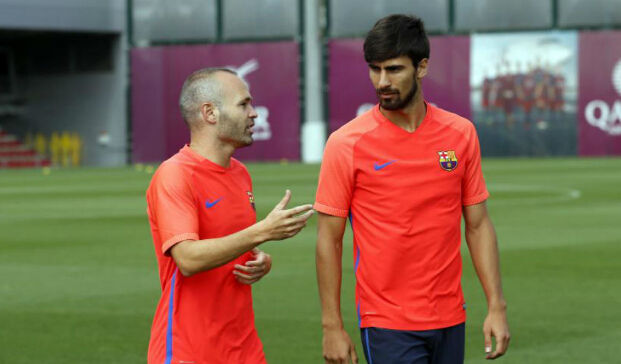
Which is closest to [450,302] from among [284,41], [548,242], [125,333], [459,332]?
[459,332]

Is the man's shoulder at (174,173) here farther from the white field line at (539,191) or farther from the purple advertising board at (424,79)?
the purple advertising board at (424,79)

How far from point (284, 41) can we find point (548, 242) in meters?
35.9

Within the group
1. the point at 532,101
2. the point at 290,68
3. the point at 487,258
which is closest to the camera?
the point at 487,258

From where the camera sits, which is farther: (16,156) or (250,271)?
(16,156)

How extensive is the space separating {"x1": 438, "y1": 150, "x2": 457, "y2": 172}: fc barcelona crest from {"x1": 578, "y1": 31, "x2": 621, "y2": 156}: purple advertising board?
143 feet

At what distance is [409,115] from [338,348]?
952mm

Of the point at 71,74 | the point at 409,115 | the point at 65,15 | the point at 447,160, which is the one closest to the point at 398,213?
the point at 447,160

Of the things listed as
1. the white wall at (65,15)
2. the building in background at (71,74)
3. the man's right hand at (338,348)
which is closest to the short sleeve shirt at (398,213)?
the man's right hand at (338,348)

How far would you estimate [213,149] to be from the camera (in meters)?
5.34

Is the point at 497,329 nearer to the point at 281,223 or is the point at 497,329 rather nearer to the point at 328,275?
the point at 328,275

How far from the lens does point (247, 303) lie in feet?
17.5

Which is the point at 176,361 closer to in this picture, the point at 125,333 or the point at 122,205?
the point at 125,333

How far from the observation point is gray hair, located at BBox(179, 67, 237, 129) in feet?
17.5

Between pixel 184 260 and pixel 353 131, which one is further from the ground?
pixel 353 131
